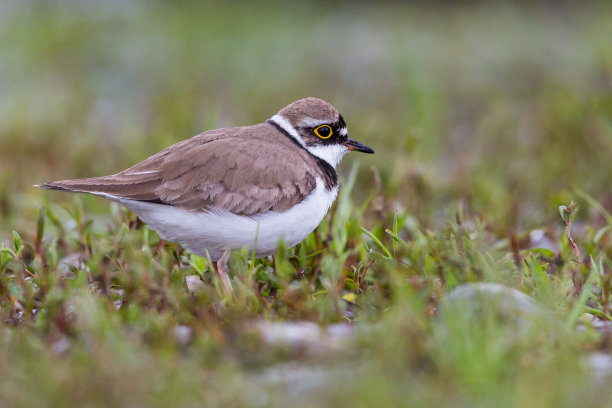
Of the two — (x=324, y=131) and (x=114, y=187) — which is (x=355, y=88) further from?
(x=114, y=187)

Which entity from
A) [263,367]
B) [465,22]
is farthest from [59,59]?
[263,367]

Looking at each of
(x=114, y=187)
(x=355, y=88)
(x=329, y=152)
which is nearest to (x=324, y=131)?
(x=329, y=152)

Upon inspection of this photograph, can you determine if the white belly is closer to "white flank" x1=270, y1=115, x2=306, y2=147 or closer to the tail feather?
the tail feather

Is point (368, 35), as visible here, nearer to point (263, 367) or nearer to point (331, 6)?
point (331, 6)

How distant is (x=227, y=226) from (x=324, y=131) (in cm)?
114

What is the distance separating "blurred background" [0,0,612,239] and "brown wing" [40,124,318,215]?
120 centimetres

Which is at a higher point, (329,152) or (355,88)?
(329,152)

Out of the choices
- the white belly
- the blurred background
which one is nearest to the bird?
the white belly

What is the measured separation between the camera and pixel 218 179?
444 centimetres

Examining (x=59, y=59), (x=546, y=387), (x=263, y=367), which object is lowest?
(x=59, y=59)

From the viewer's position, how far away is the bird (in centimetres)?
434

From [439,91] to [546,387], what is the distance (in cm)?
758

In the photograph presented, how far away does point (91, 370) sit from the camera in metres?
2.89

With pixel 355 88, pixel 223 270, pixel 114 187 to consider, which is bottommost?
pixel 355 88
